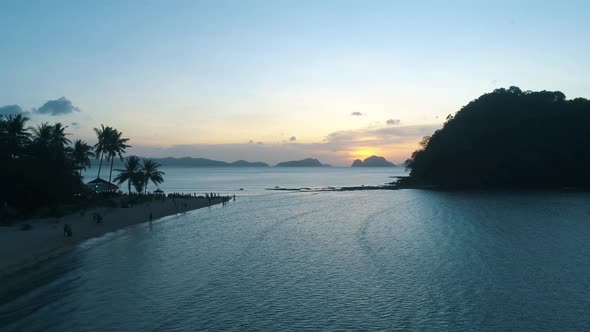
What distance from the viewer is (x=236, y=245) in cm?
4131

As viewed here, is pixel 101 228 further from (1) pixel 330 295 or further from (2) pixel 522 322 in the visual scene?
(2) pixel 522 322

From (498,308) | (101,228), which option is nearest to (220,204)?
(101,228)

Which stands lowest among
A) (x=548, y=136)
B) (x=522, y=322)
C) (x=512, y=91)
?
(x=522, y=322)

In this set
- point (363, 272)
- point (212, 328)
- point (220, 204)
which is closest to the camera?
point (212, 328)

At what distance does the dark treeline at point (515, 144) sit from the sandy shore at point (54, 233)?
3154 inches

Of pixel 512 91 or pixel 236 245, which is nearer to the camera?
pixel 236 245

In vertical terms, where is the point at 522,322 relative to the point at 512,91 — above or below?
below

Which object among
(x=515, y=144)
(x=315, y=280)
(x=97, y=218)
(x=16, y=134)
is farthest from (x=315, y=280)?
(x=515, y=144)

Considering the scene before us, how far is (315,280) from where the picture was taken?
2873 cm

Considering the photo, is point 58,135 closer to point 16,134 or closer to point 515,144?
point 16,134

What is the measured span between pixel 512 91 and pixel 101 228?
11580cm

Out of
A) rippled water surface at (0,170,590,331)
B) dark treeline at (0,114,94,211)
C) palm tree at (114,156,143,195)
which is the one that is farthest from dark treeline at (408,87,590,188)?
dark treeline at (0,114,94,211)

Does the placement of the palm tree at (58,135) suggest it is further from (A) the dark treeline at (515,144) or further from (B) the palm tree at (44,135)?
(A) the dark treeline at (515,144)

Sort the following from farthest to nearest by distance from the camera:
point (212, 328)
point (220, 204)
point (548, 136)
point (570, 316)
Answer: point (548, 136) → point (220, 204) → point (570, 316) → point (212, 328)
